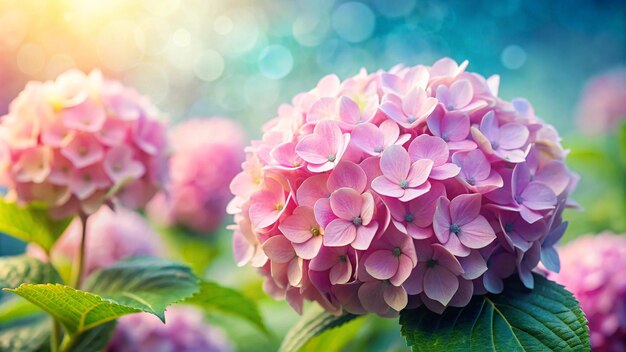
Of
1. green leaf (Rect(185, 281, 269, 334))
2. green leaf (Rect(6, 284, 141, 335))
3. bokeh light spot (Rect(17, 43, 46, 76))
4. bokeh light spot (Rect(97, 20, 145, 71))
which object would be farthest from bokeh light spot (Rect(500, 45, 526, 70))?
green leaf (Rect(6, 284, 141, 335))

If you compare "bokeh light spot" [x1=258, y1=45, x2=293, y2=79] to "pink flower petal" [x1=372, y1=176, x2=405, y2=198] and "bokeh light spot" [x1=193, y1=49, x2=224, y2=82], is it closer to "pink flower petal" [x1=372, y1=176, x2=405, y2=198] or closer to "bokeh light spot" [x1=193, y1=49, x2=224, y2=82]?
"bokeh light spot" [x1=193, y1=49, x2=224, y2=82]

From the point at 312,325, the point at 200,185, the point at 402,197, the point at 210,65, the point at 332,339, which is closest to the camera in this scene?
the point at 402,197

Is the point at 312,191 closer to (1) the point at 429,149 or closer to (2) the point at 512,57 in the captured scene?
(1) the point at 429,149

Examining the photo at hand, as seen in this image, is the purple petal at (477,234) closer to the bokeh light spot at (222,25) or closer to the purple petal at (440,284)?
the purple petal at (440,284)

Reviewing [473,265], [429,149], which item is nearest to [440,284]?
[473,265]

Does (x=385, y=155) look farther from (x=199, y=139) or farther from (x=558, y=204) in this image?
(x=199, y=139)

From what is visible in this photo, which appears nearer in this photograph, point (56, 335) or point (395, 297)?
point (395, 297)

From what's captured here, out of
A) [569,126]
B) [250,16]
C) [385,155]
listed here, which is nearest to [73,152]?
[385,155]
